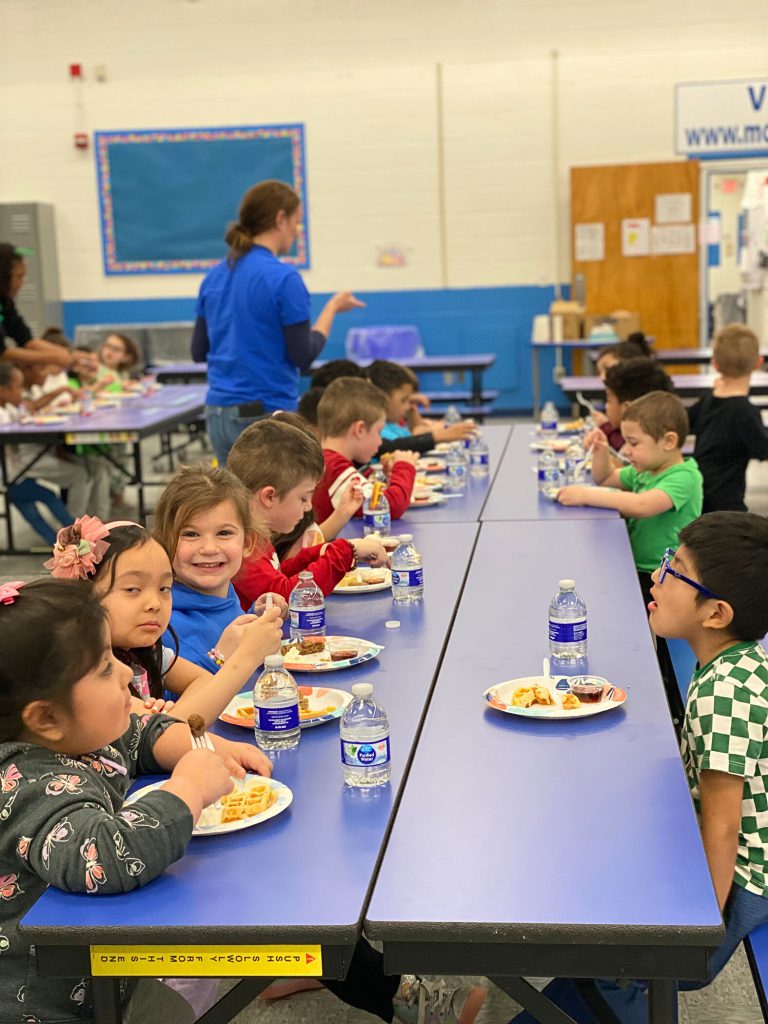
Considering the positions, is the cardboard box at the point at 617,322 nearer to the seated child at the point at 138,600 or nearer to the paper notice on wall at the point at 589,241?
the paper notice on wall at the point at 589,241

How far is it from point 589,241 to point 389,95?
2.43 m

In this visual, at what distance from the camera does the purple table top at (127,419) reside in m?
6.35

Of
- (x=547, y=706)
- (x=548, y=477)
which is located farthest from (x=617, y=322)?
(x=547, y=706)

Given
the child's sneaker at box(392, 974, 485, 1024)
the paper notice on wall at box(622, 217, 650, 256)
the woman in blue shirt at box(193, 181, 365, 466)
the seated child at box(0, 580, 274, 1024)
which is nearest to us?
the seated child at box(0, 580, 274, 1024)

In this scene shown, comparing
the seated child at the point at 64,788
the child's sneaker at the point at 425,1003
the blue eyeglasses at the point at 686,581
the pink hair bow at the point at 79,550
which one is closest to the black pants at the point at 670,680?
the blue eyeglasses at the point at 686,581

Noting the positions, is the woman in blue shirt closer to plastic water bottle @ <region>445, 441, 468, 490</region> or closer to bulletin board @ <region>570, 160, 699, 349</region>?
plastic water bottle @ <region>445, 441, 468, 490</region>

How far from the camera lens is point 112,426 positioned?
636 cm

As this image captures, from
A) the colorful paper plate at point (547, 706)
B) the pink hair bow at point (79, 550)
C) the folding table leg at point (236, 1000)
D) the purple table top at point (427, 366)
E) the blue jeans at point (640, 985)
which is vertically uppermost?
the pink hair bow at point (79, 550)

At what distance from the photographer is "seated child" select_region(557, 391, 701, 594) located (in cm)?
390

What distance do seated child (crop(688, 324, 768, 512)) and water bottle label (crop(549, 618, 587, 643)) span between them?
9.12 feet

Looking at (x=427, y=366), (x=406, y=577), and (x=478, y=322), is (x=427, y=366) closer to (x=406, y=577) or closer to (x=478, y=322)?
(x=478, y=322)

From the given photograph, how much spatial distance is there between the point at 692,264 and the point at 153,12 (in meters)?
5.80

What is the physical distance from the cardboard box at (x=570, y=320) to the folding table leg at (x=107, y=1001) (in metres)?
9.95

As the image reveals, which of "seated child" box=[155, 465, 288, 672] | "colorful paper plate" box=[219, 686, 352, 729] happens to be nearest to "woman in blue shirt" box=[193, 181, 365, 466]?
"seated child" box=[155, 465, 288, 672]
